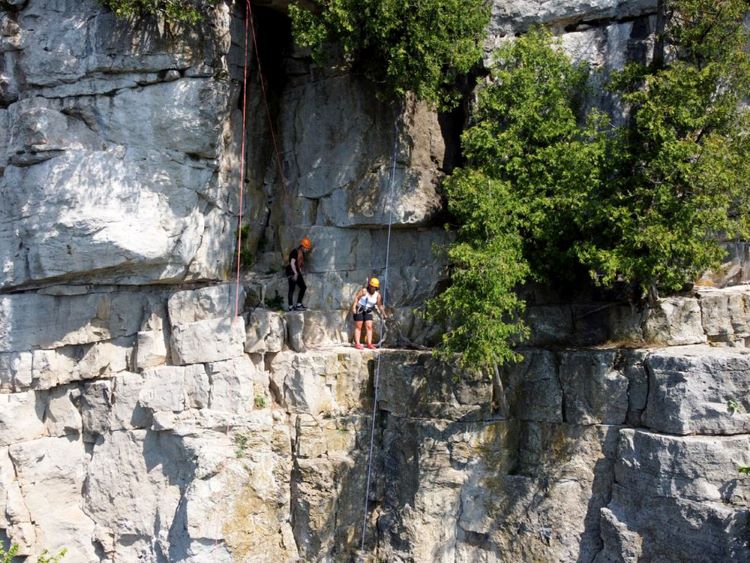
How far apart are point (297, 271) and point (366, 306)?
1.47 m

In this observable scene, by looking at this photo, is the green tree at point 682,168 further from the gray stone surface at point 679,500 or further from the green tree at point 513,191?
the gray stone surface at point 679,500

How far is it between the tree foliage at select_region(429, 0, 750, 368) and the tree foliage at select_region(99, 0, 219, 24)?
5.10 m

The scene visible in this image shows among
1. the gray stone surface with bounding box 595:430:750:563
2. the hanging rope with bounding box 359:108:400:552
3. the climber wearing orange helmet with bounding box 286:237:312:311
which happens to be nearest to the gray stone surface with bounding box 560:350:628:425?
the gray stone surface with bounding box 595:430:750:563

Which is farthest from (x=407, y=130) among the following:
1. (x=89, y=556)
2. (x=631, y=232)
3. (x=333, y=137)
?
(x=89, y=556)

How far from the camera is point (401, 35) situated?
13008 millimetres

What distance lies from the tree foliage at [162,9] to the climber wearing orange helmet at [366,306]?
214 inches

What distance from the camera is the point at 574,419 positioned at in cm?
1287

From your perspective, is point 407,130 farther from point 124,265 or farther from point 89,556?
point 89,556

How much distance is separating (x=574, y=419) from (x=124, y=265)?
315 inches

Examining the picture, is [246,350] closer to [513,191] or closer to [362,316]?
[362,316]

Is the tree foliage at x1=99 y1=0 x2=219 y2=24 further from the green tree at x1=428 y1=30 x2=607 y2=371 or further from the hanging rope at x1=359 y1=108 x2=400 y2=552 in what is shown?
the green tree at x1=428 y1=30 x2=607 y2=371

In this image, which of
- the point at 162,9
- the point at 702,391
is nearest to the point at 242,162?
the point at 162,9

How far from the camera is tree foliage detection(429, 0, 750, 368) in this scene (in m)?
12.0

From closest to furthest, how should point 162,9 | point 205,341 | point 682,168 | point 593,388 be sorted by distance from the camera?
point 682,168 → point 593,388 → point 162,9 → point 205,341
